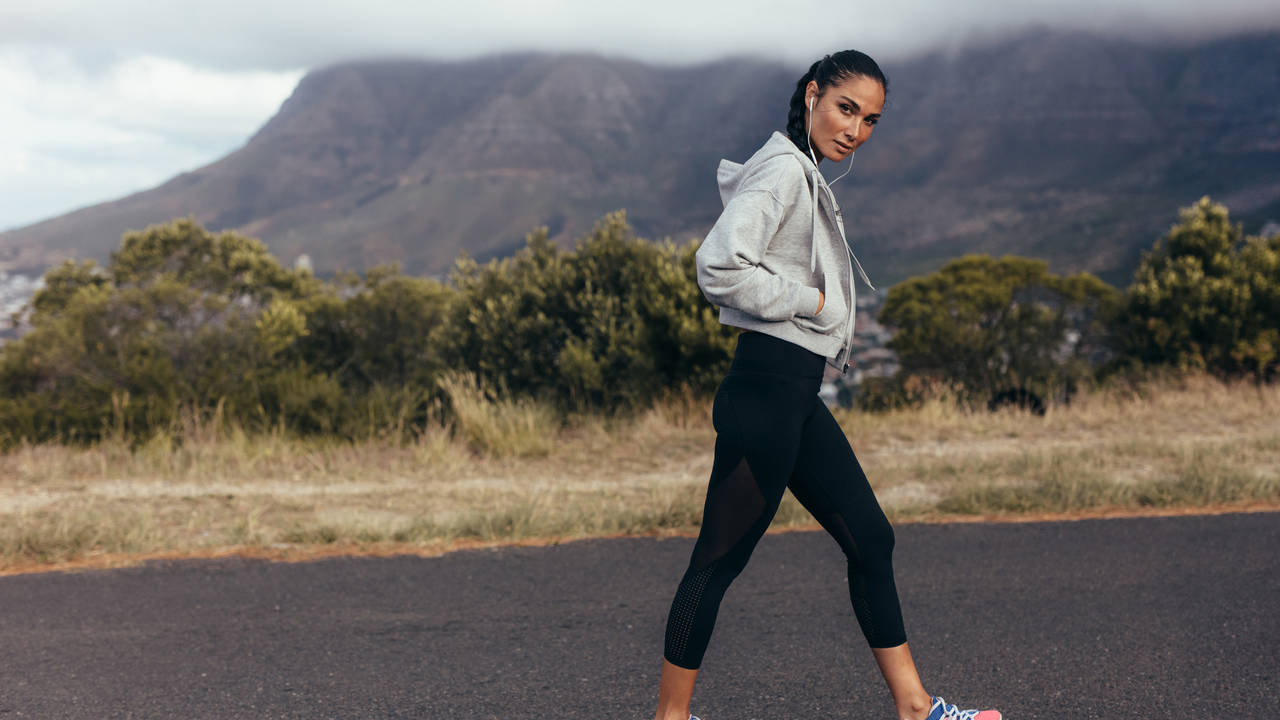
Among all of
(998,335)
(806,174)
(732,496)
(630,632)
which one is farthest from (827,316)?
(998,335)

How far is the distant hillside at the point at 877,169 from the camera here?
305 ft

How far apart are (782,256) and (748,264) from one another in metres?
0.16

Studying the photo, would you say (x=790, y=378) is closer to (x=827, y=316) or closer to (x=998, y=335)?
(x=827, y=316)

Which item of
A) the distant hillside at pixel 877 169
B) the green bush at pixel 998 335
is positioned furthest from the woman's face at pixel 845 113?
the distant hillside at pixel 877 169

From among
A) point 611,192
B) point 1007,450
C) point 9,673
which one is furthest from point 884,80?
point 611,192

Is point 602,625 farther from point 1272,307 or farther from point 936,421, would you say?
point 1272,307

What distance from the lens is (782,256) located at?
7.39 ft

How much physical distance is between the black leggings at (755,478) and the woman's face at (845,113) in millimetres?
574

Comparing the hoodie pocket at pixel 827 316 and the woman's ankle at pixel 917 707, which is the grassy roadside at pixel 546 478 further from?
the hoodie pocket at pixel 827 316

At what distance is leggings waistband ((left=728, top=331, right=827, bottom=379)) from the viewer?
2.20m

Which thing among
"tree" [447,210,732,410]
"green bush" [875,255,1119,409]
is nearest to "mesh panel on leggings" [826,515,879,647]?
"tree" [447,210,732,410]

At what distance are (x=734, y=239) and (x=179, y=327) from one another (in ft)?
31.6

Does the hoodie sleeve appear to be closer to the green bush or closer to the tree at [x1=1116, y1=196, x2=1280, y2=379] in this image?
the green bush

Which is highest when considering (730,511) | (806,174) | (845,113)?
(845,113)
